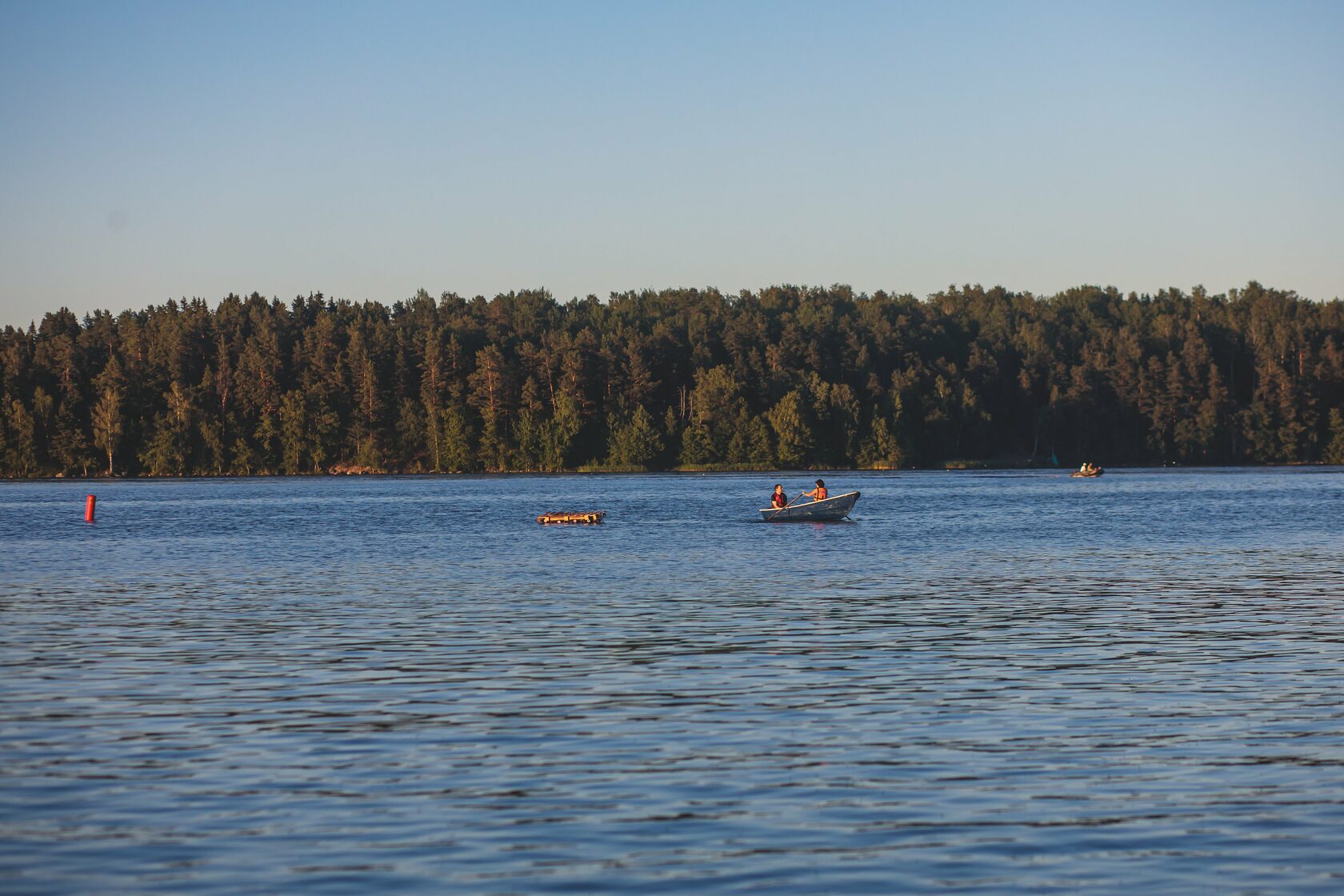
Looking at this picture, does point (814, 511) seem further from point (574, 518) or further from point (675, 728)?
point (675, 728)

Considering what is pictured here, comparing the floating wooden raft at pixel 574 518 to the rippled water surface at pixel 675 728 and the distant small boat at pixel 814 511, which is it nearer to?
the distant small boat at pixel 814 511

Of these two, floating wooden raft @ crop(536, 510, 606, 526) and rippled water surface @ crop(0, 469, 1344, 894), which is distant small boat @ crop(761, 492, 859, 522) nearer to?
floating wooden raft @ crop(536, 510, 606, 526)

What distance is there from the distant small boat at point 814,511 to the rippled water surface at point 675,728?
26143 millimetres

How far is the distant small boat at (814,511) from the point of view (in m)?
75.6

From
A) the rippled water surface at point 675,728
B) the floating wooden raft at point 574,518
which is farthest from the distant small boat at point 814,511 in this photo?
the rippled water surface at point 675,728

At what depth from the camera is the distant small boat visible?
248 ft

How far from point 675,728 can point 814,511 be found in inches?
2221

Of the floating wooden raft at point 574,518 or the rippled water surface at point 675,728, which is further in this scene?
the floating wooden raft at point 574,518

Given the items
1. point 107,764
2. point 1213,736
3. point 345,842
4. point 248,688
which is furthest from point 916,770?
point 248,688

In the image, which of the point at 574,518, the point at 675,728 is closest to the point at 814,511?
the point at 574,518

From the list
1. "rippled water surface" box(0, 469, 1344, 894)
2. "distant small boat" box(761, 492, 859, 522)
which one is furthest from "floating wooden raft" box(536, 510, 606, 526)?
"rippled water surface" box(0, 469, 1344, 894)

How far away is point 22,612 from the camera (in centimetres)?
3584

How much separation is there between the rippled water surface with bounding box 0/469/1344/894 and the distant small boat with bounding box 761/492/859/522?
26143mm

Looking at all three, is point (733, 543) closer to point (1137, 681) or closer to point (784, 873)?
point (1137, 681)
